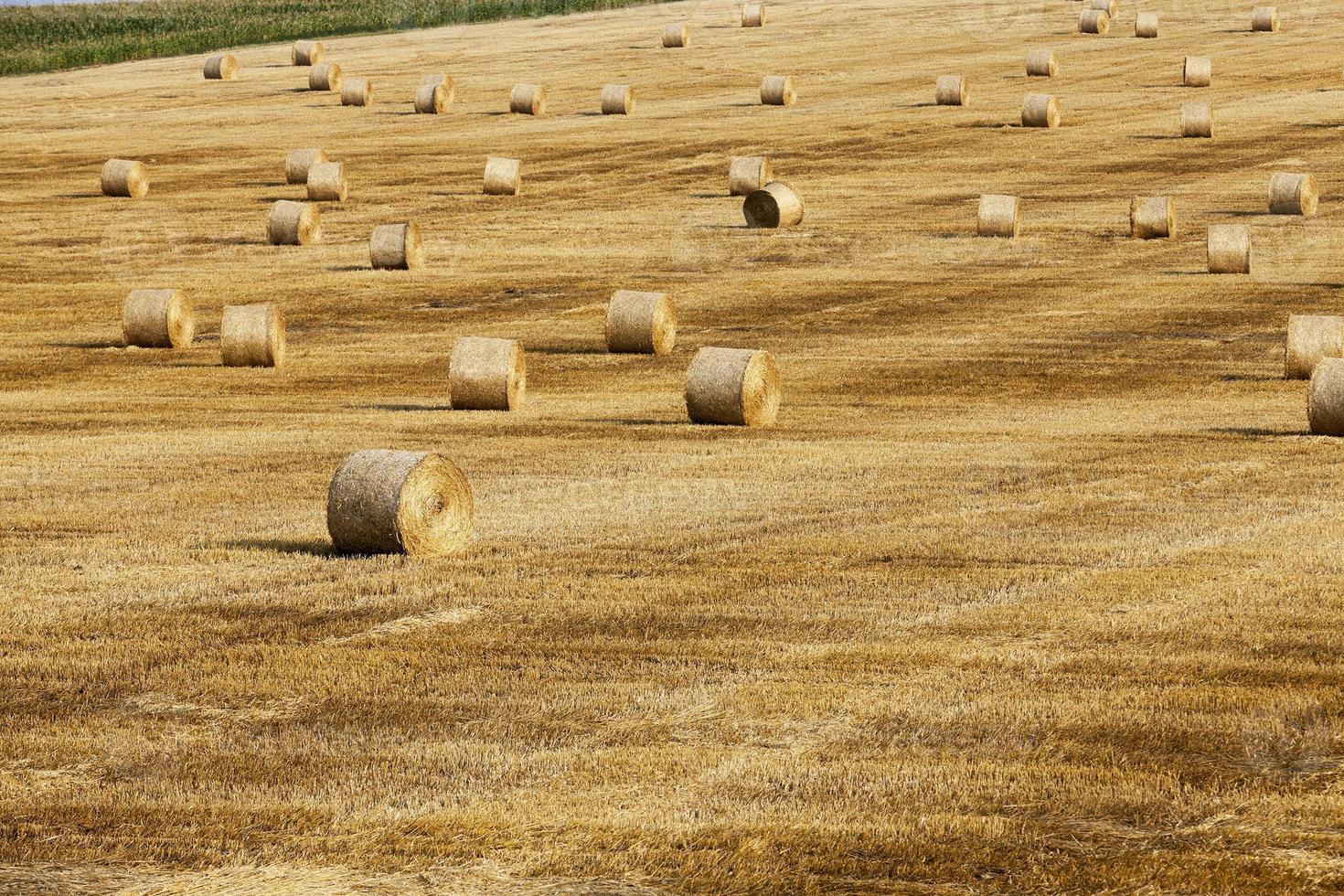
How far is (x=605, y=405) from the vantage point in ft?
76.2

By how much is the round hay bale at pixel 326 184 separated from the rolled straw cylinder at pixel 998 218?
524 inches

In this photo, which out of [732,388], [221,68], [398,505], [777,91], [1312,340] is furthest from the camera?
[221,68]

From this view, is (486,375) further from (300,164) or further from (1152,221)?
(300,164)

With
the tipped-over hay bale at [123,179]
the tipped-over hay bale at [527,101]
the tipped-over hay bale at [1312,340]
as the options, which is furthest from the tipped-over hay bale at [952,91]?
the tipped-over hay bale at [1312,340]

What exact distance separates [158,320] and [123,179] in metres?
17.6

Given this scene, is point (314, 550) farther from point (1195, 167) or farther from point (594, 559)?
point (1195, 167)

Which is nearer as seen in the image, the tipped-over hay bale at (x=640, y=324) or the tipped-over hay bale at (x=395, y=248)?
the tipped-over hay bale at (x=640, y=324)

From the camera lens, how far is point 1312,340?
76.9 feet

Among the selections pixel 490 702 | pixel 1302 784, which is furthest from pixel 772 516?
pixel 1302 784

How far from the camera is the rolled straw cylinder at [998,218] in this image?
37438 mm

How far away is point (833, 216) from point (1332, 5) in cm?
3963

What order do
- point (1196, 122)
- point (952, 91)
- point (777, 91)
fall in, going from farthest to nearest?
point (777, 91) → point (952, 91) → point (1196, 122)

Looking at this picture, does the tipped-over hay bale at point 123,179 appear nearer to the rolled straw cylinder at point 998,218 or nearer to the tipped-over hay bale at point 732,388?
the rolled straw cylinder at point 998,218

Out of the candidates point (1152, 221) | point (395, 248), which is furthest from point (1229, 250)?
point (395, 248)
